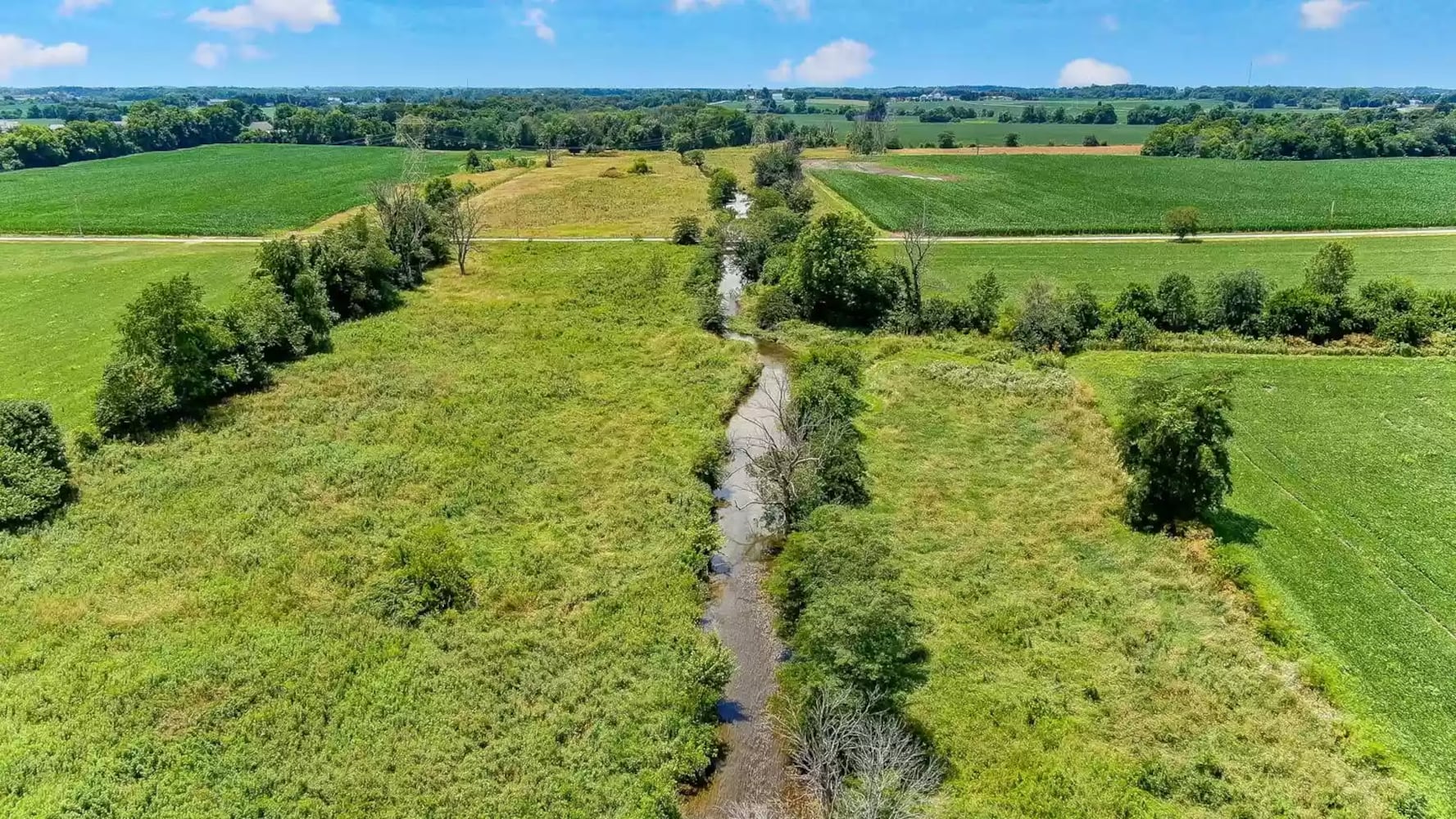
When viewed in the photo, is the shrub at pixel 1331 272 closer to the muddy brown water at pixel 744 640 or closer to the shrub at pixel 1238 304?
the shrub at pixel 1238 304

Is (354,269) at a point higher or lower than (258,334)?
higher

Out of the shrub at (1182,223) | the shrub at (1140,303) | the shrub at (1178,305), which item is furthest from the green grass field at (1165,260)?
the shrub at (1178,305)

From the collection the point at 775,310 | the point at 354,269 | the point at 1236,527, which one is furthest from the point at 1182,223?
the point at 354,269

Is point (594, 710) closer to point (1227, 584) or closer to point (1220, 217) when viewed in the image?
point (1227, 584)

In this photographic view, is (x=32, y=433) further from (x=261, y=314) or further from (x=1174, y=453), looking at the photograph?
(x=1174, y=453)

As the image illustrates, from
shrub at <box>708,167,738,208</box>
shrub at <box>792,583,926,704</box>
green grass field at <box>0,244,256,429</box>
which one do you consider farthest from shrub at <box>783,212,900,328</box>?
green grass field at <box>0,244,256,429</box>

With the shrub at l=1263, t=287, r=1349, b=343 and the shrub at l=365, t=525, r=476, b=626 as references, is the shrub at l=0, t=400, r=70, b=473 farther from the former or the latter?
the shrub at l=1263, t=287, r=1349, b=343

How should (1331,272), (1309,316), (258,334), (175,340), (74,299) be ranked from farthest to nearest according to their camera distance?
(74,299) < (1331,272) < (1309,316) < (258,334) < (175,340)

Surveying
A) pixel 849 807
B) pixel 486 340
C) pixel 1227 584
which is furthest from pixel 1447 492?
pixel 486 340
